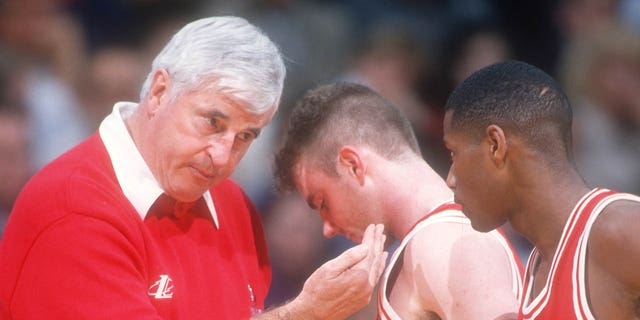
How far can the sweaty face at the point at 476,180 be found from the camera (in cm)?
269

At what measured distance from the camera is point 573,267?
2.44 meters

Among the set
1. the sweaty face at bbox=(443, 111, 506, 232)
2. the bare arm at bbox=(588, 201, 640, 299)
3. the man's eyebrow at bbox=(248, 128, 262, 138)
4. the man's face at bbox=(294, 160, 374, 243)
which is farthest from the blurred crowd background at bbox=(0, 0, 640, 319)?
the bare arm at bbox=(588, 201, 640, 299)

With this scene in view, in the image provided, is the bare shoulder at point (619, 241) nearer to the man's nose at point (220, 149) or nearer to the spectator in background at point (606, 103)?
the man's nose at point (220, 149)

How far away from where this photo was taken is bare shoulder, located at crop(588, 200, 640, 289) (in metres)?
2.27

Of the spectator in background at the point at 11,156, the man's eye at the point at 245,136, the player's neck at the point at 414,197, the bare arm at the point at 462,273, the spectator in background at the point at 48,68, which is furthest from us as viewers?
the spectator in background at the point at 48,68

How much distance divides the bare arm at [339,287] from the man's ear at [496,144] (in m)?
0.61

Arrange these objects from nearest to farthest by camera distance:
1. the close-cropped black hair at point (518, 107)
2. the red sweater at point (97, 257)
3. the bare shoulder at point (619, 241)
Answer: the bare shoulder at point (619, 241) → the close-cropped black hair at point (518, 107) → the red sweater at point (97, 257)

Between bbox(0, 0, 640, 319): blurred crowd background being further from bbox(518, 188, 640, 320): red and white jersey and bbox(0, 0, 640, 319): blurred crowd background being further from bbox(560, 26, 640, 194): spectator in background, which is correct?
bbox(518, 188, 640, 320): red and white jersey

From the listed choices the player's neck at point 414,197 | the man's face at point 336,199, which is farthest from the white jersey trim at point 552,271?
the man's face at point 336,199

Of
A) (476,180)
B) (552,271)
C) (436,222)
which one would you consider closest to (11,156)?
(436,222)

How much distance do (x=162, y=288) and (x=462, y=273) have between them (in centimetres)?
90

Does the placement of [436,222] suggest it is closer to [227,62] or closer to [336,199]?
[336,199]

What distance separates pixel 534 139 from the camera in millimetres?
2613

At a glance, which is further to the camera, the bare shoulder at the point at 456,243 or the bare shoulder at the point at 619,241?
the bare shoulder at the point at 456,243
